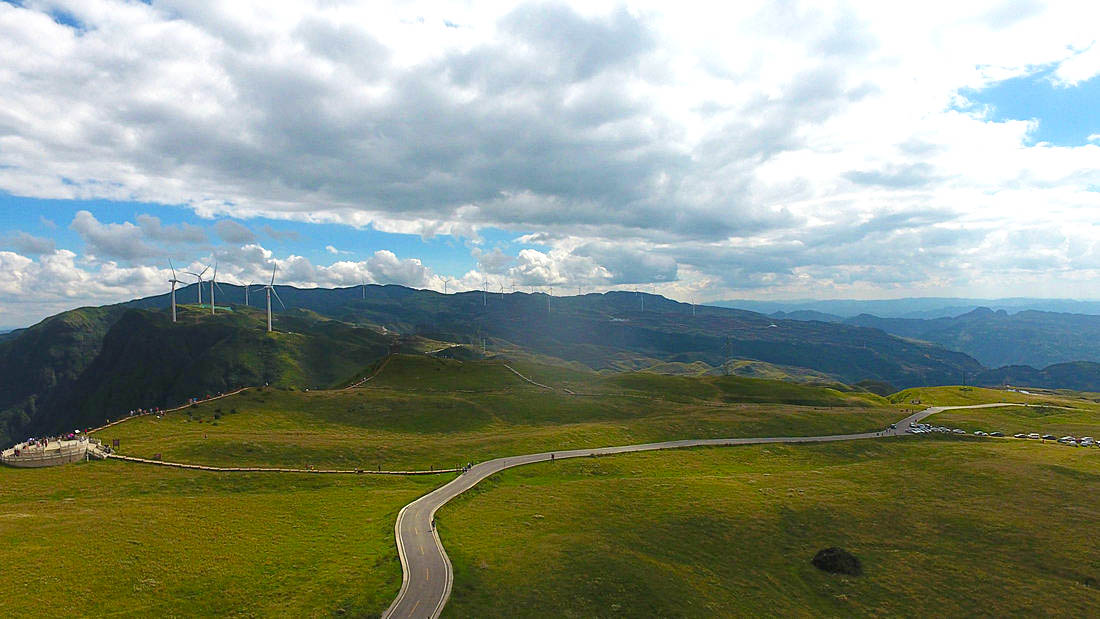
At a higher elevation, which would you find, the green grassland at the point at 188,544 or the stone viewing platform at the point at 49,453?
the stone viewing platform at the point at 49,453

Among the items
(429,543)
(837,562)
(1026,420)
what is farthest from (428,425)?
(1026,420)

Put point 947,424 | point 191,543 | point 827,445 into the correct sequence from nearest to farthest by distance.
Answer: point 191,543 → point 827,445 → point 947,424

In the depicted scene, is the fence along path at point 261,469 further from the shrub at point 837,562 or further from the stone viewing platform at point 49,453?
the shrub at point 837,562

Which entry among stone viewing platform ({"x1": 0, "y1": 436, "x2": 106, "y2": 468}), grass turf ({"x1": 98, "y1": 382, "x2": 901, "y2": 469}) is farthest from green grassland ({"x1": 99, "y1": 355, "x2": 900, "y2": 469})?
stone viewing platform ({"x1": 0, "y1": 436, "x2": 106, "y2": 468})

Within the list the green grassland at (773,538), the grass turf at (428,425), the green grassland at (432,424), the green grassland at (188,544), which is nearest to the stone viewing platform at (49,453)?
the green grassland at (188,544)

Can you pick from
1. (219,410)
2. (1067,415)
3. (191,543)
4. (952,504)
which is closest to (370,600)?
(191,543)

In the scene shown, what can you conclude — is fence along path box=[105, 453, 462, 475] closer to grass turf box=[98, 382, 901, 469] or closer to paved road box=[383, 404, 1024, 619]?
grass turf box=[98, 382, 901, 469]

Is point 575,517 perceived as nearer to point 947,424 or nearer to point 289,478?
point 289,478
